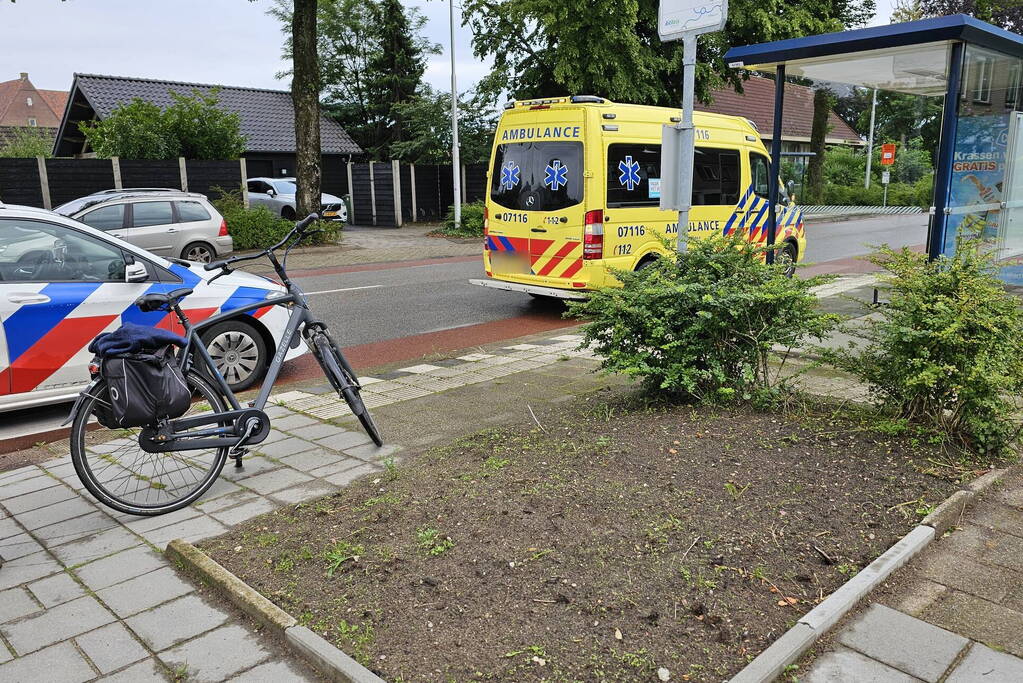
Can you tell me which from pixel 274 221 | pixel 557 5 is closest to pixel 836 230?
pixel 557 5

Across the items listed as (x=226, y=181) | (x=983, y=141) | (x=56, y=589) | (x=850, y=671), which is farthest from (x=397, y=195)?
(x=850, y=671)

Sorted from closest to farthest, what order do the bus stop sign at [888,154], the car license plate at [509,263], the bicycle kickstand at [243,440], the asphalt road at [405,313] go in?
1. the bicycle kickstand at [243,440]
2. the asphalt road at [405,313]
3. the car license plate at [509,263]
4. the bus stop sign at [888,154]

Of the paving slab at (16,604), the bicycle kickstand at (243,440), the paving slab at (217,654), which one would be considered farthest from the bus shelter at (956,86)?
the paving slab at (16,604)

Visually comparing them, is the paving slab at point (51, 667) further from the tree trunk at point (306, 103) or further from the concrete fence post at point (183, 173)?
the concrete fence post at point (183, 173)

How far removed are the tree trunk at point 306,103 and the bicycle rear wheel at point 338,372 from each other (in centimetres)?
1549

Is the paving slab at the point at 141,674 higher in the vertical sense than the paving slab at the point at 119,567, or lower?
higher

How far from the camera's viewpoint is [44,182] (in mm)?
19375

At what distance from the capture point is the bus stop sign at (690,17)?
555 centimetres

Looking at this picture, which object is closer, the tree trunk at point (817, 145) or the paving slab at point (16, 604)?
the paving slab at point (16, 604)

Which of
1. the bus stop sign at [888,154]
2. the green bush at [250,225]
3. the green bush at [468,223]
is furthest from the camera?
the bus stop sign at [888,154]

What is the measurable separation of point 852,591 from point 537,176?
7.90m

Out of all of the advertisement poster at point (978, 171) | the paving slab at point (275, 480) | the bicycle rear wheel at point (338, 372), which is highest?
the advertisement poster at point (978, 171)

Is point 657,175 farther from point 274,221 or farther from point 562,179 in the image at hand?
point 274,221

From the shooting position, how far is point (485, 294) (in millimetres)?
12555
